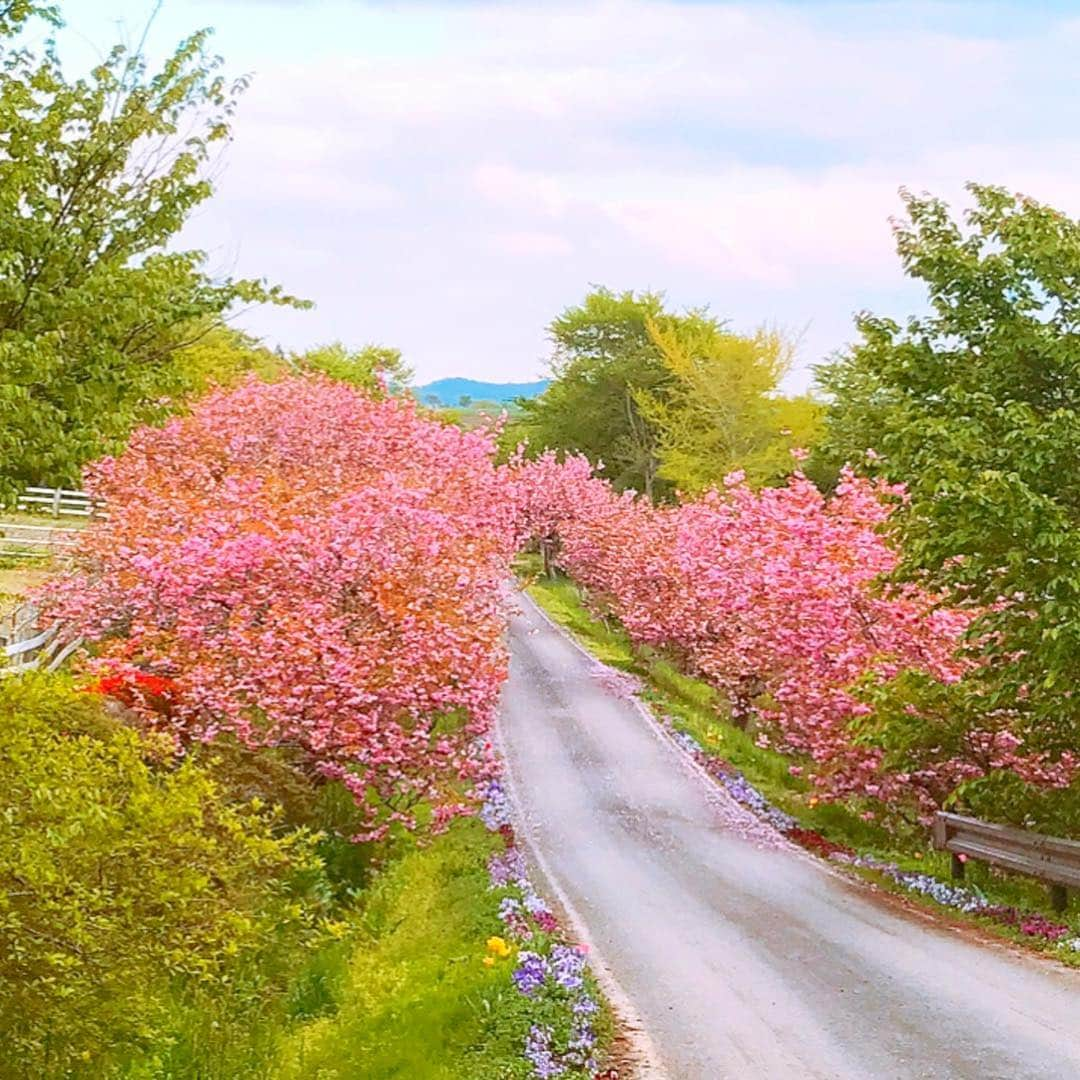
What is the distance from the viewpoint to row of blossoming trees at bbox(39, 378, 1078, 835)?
54.4ft

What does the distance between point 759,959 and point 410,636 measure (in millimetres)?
6181

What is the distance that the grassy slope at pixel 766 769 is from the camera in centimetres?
1691

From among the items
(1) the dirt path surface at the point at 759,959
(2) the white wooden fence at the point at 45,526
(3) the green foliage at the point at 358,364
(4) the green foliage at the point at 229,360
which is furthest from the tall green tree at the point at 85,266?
(3) the green foliage at the point at 358,364

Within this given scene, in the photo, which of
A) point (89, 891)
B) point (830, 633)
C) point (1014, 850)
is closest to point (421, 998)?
point (89, 891)

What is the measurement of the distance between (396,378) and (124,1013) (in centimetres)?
7690

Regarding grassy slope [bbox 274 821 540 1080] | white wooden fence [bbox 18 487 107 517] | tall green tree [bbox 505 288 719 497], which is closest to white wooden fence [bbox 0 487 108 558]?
white wooden fence [bbox 18 487 107 517]

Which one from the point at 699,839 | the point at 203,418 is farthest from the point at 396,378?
the point at 699,839

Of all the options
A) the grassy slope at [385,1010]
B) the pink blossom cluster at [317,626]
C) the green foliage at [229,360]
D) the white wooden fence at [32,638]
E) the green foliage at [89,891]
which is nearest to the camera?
the green foliage at [89,891]

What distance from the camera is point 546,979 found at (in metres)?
12.3

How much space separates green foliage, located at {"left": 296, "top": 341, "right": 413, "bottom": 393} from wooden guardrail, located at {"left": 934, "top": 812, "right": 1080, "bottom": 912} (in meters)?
41.5

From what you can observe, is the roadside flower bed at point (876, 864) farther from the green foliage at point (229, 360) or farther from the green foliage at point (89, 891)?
the green foliage at point (229, 360)

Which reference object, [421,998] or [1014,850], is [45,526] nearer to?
[421,998]

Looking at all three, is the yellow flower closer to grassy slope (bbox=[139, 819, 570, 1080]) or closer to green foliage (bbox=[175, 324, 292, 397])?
grassy slope (bbox=[139, 819, 570, 1080])

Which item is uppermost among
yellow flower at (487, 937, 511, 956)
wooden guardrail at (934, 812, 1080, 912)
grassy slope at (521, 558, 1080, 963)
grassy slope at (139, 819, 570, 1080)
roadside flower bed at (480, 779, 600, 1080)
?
wooden guardrail at (934, 812, 1080, 912)
